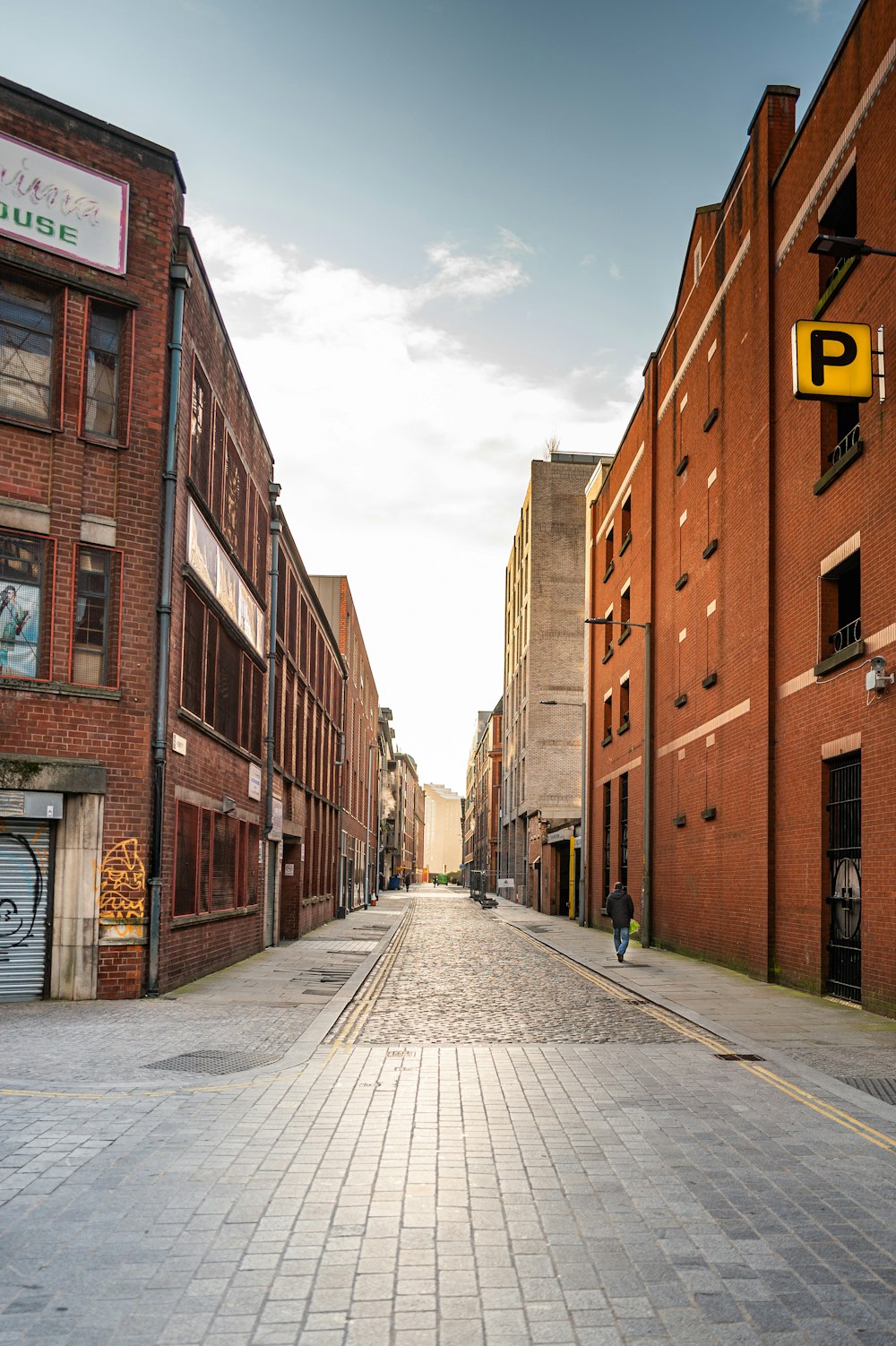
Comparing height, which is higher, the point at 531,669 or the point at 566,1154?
the point at 531,669

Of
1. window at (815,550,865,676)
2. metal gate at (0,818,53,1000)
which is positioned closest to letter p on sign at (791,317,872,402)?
window at (815,550,865,676)

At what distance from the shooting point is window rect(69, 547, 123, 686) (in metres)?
14.6

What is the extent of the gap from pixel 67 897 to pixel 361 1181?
8.75 metres

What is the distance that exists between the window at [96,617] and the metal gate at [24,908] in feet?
6.38

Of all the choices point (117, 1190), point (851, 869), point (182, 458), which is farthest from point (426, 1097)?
point (182, 458)

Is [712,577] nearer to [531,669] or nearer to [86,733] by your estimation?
[86,733]

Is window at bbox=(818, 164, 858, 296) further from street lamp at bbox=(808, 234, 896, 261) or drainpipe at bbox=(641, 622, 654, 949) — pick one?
drainpipe at bbox=(641, 622, 654, 949)

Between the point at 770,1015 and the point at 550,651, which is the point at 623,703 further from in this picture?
the point at 550,651

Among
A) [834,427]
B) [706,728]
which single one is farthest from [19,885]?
[706,728]

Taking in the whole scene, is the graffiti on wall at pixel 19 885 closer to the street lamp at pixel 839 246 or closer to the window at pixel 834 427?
the street lamp at pixel 839 246

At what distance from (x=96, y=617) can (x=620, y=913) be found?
1220 cm

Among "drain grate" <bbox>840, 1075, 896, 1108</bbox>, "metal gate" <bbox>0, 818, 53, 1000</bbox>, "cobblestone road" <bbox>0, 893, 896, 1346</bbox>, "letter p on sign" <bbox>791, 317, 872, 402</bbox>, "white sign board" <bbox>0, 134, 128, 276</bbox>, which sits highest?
"white sign board" <bbox>0, 134, 128, 276</bbox>

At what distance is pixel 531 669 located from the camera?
60.8m

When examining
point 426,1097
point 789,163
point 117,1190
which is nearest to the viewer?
point 117,1190
